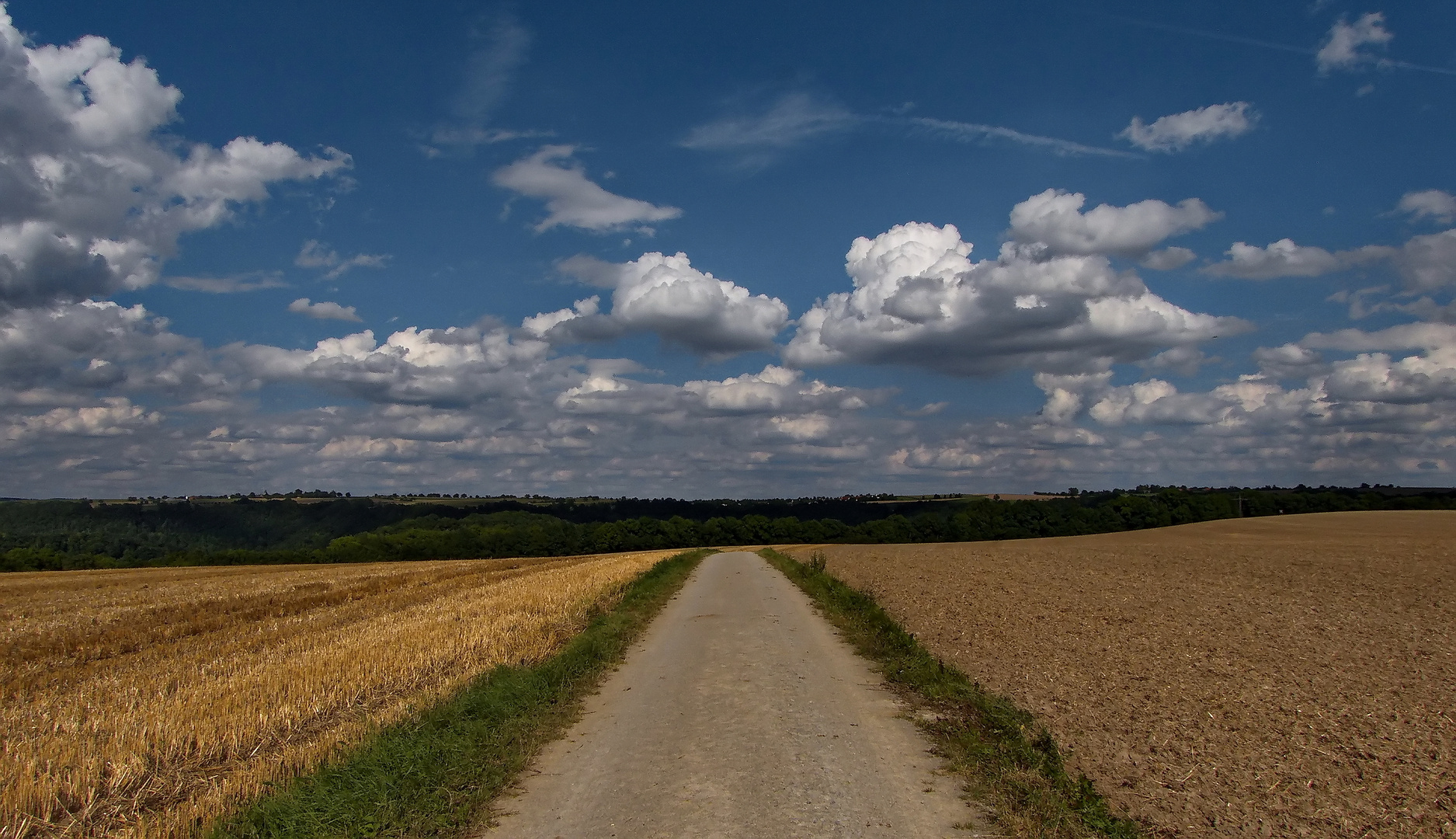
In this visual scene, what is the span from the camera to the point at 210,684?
11.3 metres

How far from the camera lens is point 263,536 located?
145750mm

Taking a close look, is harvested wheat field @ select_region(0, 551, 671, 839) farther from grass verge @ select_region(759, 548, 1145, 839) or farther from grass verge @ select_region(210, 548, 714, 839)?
grass verge @ select_region(759, 548, 1145, 839)

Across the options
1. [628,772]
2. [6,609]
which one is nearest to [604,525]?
[6,609]

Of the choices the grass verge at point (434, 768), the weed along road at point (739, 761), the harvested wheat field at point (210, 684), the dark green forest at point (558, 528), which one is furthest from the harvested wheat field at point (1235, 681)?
the dark green forest at point (558, 528)

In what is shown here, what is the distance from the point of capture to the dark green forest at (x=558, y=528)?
86.0m

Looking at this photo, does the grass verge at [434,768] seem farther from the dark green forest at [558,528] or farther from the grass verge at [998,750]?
the dark green forest at [558,528]

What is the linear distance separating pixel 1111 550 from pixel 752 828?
49669mm

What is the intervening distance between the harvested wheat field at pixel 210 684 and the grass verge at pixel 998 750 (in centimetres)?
638

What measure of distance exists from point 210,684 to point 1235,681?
14.5m

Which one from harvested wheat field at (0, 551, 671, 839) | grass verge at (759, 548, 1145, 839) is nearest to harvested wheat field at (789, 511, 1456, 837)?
grass verge at (759, 548, 1145, 839)

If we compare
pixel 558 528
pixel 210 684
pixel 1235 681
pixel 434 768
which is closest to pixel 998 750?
pixel 1235 681

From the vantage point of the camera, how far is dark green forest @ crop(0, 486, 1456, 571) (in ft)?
282

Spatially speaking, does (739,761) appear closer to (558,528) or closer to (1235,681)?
(1235,681)

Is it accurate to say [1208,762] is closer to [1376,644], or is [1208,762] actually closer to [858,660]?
[858,660]
